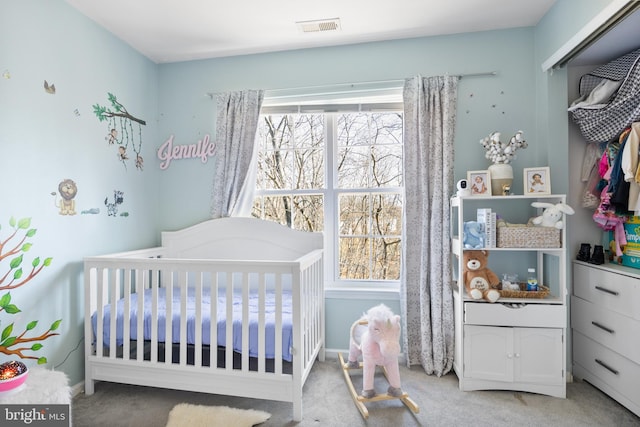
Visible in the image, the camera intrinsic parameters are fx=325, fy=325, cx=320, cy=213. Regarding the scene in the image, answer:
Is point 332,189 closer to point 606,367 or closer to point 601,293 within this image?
point 601,293

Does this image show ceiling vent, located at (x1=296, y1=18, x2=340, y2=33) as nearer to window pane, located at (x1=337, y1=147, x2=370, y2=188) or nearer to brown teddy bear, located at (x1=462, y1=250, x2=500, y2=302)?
window pane, located at (x1=337, y1=147, x2=370, y2=188)

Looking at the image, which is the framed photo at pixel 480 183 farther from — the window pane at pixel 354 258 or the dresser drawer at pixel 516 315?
Answer: the window pane at pixel 354 258

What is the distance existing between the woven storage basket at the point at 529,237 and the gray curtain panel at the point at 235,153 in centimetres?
184

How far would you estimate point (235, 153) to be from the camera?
103 inches

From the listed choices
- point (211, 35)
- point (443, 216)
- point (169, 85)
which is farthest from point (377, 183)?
point (169, 85)

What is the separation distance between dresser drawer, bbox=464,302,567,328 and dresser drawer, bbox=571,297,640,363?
0.81 feet

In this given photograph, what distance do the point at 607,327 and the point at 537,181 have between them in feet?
3.10

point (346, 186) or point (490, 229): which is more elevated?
point (346, 186)

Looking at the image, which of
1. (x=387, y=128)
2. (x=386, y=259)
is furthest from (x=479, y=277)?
(x=387, y=128)

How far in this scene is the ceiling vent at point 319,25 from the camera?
2.21 m

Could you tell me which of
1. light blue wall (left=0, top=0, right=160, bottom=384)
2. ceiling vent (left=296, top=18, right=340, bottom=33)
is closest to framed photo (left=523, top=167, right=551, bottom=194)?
ceiling vent (left=296, top=18, right=340, bottom=33)

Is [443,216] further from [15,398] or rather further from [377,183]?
[15,398]

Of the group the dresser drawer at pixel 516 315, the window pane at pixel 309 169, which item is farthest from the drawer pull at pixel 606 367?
the window pane at pixel 309 169

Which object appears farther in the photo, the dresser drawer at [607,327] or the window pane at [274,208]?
the window pane at [274,208]
